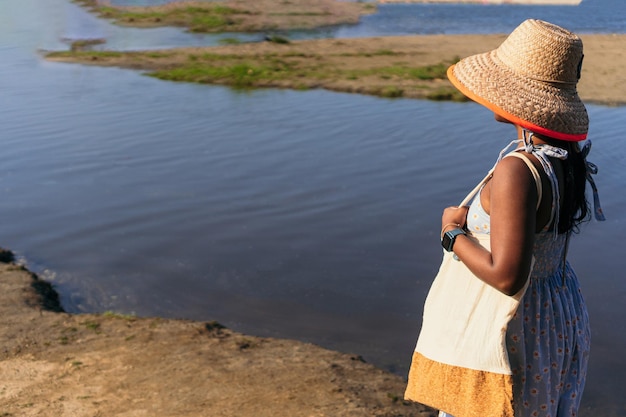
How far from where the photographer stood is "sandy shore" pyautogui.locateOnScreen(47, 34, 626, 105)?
16.4 m

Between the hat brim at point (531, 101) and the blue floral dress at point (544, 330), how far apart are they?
0.25 feet

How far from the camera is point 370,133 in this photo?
40.1ft

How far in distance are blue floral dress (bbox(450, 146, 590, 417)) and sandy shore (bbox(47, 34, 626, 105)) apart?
13.4 meters

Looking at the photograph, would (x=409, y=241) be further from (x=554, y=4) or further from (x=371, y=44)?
(x=554, y=4)

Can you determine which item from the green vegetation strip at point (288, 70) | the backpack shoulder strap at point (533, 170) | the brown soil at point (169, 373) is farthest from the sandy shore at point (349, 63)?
the backpack shoulder strap at point (533, 170)

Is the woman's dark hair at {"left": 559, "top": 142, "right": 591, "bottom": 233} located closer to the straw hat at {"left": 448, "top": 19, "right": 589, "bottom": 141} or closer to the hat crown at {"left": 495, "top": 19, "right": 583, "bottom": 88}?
the straw hat at {"left": 448, "top": 19, "right": 589, "bottom": 141}

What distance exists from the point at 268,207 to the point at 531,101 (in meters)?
6.65

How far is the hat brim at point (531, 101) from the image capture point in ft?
7.09

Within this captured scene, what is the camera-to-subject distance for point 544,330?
220 centimetres

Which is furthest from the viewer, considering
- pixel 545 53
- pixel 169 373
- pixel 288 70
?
pixel 288 70

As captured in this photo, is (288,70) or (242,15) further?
(242,15)

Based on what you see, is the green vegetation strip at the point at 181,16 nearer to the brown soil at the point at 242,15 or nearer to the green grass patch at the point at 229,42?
the brown soil at the point at 242,15

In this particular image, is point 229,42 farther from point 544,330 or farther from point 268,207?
point 544,330

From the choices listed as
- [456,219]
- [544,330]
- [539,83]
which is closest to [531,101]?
[539,83]
